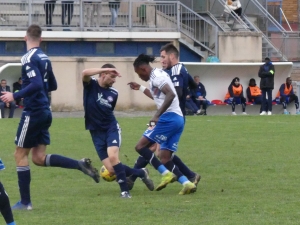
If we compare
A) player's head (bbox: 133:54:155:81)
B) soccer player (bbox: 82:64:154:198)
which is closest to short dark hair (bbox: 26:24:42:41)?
soccer player (bbox: 82:64:154:198)

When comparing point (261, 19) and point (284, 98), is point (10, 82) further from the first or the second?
point (261, 19)

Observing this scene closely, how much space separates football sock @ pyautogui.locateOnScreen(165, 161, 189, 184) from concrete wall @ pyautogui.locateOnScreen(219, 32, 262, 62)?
2196 centimetres

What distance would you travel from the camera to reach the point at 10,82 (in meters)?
28.0

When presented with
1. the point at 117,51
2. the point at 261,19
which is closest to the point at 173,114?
the point at 117,51

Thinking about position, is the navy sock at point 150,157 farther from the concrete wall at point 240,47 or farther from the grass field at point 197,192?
the concrete wall at point 240,47

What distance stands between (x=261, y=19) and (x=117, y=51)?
777 centimetres

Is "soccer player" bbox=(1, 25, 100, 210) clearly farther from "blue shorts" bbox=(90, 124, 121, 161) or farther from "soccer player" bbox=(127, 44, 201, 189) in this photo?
"soccer player" bbox=(127, 44, 201, 189)

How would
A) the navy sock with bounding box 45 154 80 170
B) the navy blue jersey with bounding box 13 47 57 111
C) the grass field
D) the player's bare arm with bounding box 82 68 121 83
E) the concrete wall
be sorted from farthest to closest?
the concrete wall, the navy sock with bounding box 45 154 80 170, the player's bare arm with bounding box 82 68 121 83, the navy blue jersey with bounding box 13 47 57 111, the grass field

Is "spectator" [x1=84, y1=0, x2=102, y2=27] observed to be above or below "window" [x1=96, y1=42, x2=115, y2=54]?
above

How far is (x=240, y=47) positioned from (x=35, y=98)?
78.0 ft

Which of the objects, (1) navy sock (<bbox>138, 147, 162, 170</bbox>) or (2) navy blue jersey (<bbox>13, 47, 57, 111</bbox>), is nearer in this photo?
(2) navy blue jersey (<bbox>13, 47, 57, 111</bbox>)

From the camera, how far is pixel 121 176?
379 inches

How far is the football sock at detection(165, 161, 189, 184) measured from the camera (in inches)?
390

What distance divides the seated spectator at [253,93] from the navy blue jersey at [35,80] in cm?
2122
